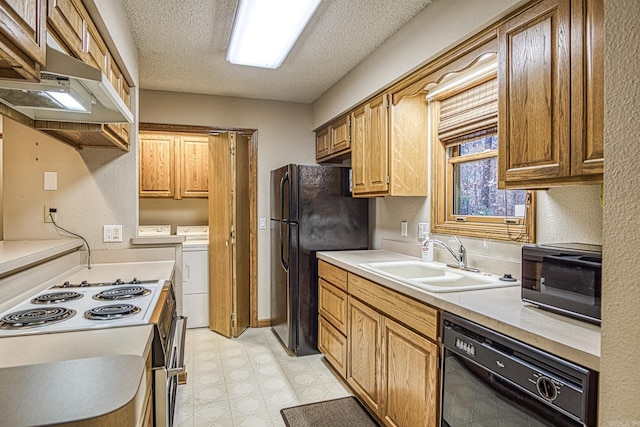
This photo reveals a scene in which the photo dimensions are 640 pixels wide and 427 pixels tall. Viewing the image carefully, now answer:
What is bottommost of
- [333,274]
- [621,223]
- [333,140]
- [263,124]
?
[333,274]

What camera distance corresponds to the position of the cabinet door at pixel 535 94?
1.40m

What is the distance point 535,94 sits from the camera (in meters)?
1.50

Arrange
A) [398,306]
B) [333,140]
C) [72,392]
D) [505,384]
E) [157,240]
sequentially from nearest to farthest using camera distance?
[72,392] < [505,384] < [398,306] < [157,240] < [333,140]

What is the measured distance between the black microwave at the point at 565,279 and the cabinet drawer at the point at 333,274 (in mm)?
1372

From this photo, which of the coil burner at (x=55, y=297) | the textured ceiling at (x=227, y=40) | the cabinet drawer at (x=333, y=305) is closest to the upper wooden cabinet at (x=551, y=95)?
the textured ceiling at (x=227, y=40)

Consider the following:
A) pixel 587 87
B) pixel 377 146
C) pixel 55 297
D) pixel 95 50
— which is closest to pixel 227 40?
pixel 95 50

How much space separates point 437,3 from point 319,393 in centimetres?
253

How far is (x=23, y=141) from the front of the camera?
2285mm

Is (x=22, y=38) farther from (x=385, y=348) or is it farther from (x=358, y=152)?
(x=358, y=152)

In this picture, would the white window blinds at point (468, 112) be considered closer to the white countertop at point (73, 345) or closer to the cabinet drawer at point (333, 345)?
the cabinet drawer at point (333, 345)

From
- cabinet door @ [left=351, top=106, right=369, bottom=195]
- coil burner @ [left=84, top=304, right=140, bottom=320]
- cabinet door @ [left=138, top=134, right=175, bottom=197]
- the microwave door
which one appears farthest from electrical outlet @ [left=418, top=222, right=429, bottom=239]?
cabinet door @ [left=138, top=134, right=175, bottom=197]

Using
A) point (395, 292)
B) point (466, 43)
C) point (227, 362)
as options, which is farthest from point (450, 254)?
point (227, 362)

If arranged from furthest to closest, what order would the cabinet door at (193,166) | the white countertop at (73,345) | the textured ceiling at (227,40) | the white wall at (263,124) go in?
the cabinet door at (193,166) → the white wall at (263,124) → the textured ceiling at (227,40) → the white countertop at (73,345)

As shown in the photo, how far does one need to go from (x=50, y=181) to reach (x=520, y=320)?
8.65 ft
